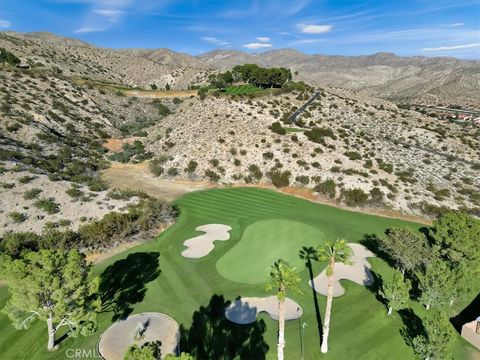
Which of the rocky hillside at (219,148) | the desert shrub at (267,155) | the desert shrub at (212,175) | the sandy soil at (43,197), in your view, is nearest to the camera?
the sandy soil at (43,197)

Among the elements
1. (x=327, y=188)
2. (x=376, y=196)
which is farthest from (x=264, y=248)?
(x=376, y=196)

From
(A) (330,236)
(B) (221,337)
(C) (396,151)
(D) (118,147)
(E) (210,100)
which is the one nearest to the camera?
(B) (221,337)

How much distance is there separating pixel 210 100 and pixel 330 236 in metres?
50.9

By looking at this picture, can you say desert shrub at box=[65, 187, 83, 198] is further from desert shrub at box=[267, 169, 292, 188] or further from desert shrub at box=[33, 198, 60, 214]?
desert shrub at box=[267, 169, 292, 188]

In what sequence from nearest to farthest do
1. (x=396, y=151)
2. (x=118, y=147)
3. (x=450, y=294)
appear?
(x=450, y=294) → (x=396, y=151) → (x=118, y=147)

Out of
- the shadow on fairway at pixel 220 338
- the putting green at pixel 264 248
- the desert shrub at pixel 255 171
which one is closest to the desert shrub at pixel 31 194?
the putting green at pixel 264 248

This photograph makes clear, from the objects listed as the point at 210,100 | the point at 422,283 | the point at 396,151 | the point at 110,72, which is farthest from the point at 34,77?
the point at 422,283

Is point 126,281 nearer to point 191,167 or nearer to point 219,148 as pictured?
point 191,167

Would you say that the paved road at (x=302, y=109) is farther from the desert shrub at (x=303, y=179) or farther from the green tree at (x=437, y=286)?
the green tree at (x=437, y=286)

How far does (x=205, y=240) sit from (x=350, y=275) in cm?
1358

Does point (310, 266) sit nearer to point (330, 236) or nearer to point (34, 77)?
point (330, 236)

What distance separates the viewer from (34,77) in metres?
76.1

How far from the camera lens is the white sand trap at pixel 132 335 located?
62.4 feet

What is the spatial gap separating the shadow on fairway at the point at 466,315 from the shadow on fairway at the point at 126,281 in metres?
21.9
